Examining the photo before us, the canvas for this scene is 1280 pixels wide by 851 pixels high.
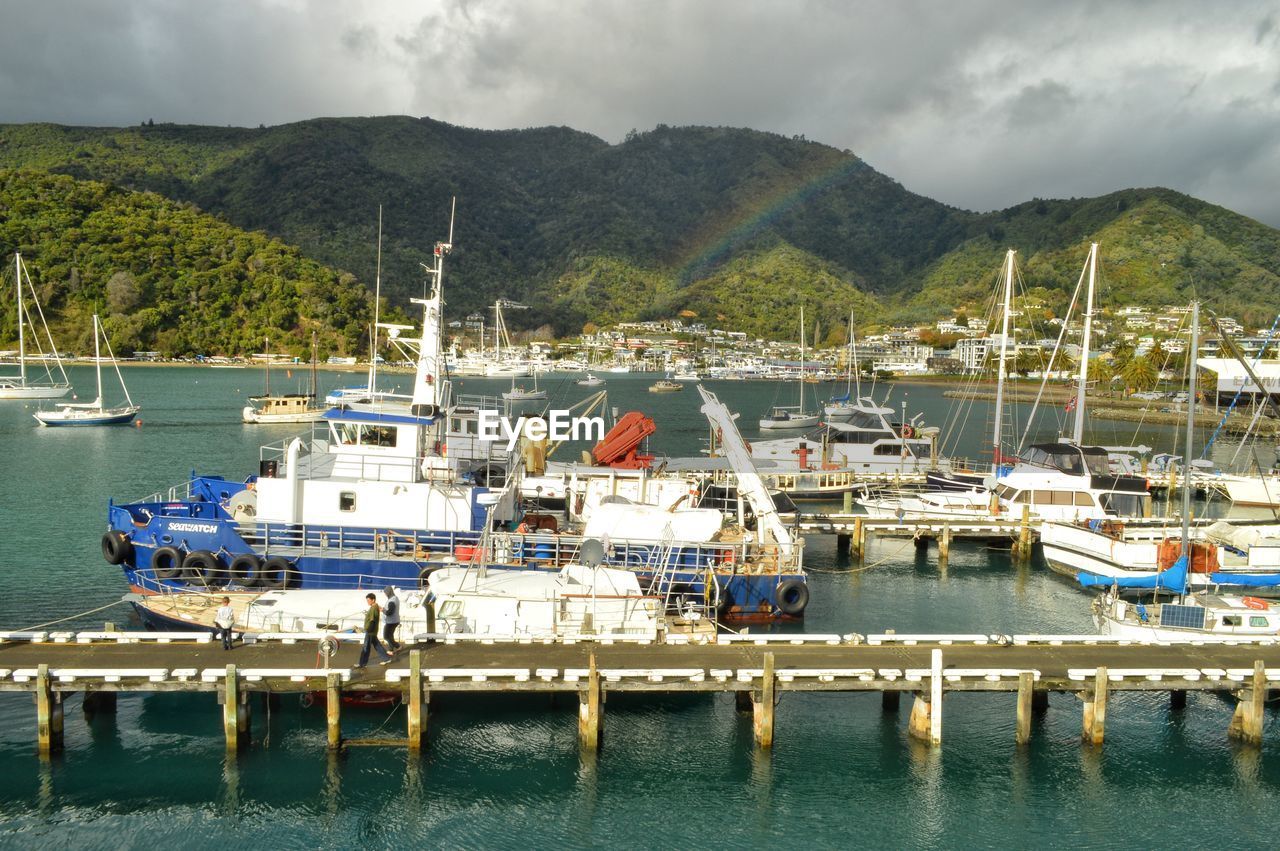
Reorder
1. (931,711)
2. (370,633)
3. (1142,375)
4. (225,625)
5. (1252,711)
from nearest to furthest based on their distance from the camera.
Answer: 1. (370,633)
2. (225,625)
3. (931,711)
4. (1252,711)
5. (1142,375)

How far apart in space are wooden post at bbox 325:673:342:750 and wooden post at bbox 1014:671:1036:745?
43.8 feet

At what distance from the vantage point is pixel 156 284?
593ft

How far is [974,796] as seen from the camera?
18.0m

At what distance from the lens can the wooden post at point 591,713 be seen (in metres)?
17.9

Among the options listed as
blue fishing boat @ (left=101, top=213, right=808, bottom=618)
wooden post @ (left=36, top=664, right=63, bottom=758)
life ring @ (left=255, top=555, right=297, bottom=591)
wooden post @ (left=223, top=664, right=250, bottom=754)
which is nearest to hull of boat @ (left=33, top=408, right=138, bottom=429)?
blue fishing boat @ (left=101, top=213, right=808, bottom=618)

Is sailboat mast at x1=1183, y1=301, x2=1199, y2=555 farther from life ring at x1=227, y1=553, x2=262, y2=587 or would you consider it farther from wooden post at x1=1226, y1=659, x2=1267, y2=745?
life ring at x1=227, y1=553, x2=262, y2=587

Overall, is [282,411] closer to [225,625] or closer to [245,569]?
[245,569]

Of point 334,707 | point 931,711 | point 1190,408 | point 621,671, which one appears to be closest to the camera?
point 334,707

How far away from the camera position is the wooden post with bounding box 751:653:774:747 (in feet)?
59.1

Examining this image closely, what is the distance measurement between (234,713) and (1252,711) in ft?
68.2

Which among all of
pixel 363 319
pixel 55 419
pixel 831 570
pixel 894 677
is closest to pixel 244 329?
pixel 363 319

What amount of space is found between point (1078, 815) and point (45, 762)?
20.0 meters

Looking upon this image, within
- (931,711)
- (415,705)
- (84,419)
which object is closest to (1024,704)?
(931,711)

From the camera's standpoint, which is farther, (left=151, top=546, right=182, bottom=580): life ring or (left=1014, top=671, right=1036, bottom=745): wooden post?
(left=151, top=546, right=182, bottom=580): life ring
